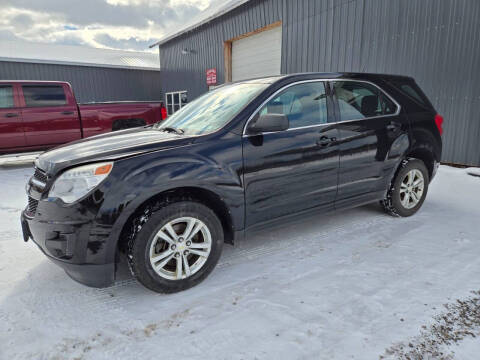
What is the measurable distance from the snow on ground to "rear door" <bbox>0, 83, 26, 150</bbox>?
16.1 feet

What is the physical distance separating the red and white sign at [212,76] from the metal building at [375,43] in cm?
69

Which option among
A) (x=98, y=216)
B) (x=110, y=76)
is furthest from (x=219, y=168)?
(x=110, y=76)

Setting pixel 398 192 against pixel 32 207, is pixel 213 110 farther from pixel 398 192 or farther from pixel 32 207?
pixel 398 192

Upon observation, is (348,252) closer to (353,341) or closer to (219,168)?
(353,341)

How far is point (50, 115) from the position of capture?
7484 millimetres

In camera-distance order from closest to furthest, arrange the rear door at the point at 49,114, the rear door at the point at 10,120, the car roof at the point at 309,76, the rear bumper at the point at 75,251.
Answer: the rear bumper at the point at 75,251 < the car roof at the point at 309,76 < the rear door at the point at 10,120 < the rear door at the point at 49,114

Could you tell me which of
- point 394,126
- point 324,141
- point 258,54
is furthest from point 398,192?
point 258,54

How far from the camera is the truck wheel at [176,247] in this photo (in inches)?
89.1

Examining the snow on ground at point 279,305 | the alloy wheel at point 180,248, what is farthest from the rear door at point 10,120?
the alloy wheel at point 180,248

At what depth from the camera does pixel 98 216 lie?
6.91 ft

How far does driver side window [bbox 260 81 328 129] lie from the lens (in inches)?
114

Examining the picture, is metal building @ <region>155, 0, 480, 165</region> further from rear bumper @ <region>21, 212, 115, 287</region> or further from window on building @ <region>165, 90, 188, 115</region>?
rear bumper @ <region>21, 212, 115, 287</region>

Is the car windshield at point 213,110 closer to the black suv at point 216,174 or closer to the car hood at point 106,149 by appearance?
the black suv at point 216,174

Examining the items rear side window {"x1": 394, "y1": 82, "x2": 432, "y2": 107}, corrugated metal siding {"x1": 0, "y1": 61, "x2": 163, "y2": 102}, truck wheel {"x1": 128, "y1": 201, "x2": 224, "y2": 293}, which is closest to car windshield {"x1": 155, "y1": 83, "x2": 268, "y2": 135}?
truck wheel {"x1": 128, "y1": 201, "x2": 224, "y2": 293}
